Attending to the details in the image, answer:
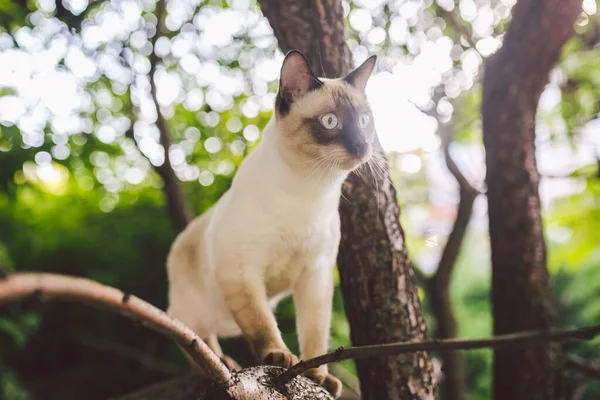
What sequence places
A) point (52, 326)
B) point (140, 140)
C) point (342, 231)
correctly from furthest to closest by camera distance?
point (52, 326) → point (140, 140) → point (342, 231)

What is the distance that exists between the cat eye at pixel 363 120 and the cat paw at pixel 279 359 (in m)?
0.71

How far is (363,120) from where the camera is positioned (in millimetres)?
1542

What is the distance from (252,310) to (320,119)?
61 cm

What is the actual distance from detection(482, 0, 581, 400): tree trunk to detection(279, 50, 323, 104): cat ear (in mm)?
1484

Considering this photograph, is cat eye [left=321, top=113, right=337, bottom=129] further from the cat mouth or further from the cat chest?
A: the cat chest

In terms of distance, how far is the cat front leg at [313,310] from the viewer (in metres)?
1.57

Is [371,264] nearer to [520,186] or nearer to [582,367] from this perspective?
[520,186]

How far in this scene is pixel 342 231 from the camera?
173 centimetres

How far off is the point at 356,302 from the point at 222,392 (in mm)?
872

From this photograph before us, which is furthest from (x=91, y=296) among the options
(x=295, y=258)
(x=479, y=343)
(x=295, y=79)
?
(x=295, y=79)

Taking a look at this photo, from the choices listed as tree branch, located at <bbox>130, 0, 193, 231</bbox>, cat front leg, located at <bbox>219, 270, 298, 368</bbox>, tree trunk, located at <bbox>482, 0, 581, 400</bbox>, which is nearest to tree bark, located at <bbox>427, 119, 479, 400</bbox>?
tree trunk, located at <bbox>482, 0, 581, 400</bbox>

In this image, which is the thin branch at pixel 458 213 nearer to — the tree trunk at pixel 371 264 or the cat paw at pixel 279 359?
the tree trunk at pixel 371 264

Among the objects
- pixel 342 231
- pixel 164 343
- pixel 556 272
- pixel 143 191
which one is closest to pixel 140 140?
pixel 143 191

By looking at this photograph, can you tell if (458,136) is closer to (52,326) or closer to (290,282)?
(290,282)
